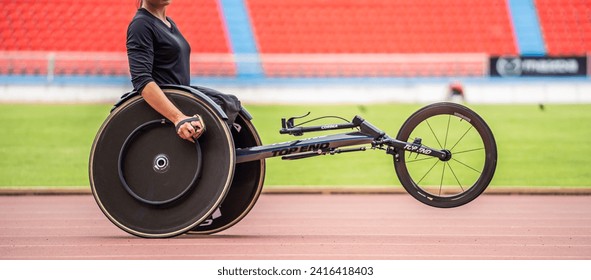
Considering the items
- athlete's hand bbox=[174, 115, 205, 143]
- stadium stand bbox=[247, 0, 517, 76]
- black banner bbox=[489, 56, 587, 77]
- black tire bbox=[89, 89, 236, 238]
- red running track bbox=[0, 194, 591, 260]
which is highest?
stadium stand bbox=[247, 0, 517, 76]

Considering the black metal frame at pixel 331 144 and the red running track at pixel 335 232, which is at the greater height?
the black metal frame at pixel 331 144

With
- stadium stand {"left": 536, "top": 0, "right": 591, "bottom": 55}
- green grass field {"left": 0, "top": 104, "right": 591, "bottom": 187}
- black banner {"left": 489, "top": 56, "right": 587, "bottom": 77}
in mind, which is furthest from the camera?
stadium stand {"left": 536, "top": 0, "right": 591, "bottom": 55}

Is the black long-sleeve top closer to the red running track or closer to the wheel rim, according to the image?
the red running track

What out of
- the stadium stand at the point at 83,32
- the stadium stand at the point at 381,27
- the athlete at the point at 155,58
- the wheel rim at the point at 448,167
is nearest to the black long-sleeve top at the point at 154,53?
the athlete at the point at 155,58

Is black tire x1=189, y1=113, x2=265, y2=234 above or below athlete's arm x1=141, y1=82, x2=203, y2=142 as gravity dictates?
below

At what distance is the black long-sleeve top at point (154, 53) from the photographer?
4.09 m

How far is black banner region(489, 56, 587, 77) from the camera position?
18.9 m

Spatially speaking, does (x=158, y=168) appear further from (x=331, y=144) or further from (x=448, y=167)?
(x=448, y=167)

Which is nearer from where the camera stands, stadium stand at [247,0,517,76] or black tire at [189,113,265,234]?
black tire at [189,113,265,234]

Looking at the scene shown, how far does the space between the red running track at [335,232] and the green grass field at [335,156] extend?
1577 mm

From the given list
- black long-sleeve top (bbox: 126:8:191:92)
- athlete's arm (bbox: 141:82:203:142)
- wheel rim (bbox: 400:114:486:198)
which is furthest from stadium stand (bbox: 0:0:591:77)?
athlete's arm (bbox: 141:82:203:142)

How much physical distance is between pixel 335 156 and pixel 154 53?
577 centimetres

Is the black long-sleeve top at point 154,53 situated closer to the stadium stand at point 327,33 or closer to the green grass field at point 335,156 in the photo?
the green grass field at point 335,156

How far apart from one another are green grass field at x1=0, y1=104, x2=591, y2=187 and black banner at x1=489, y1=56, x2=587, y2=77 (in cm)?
351
